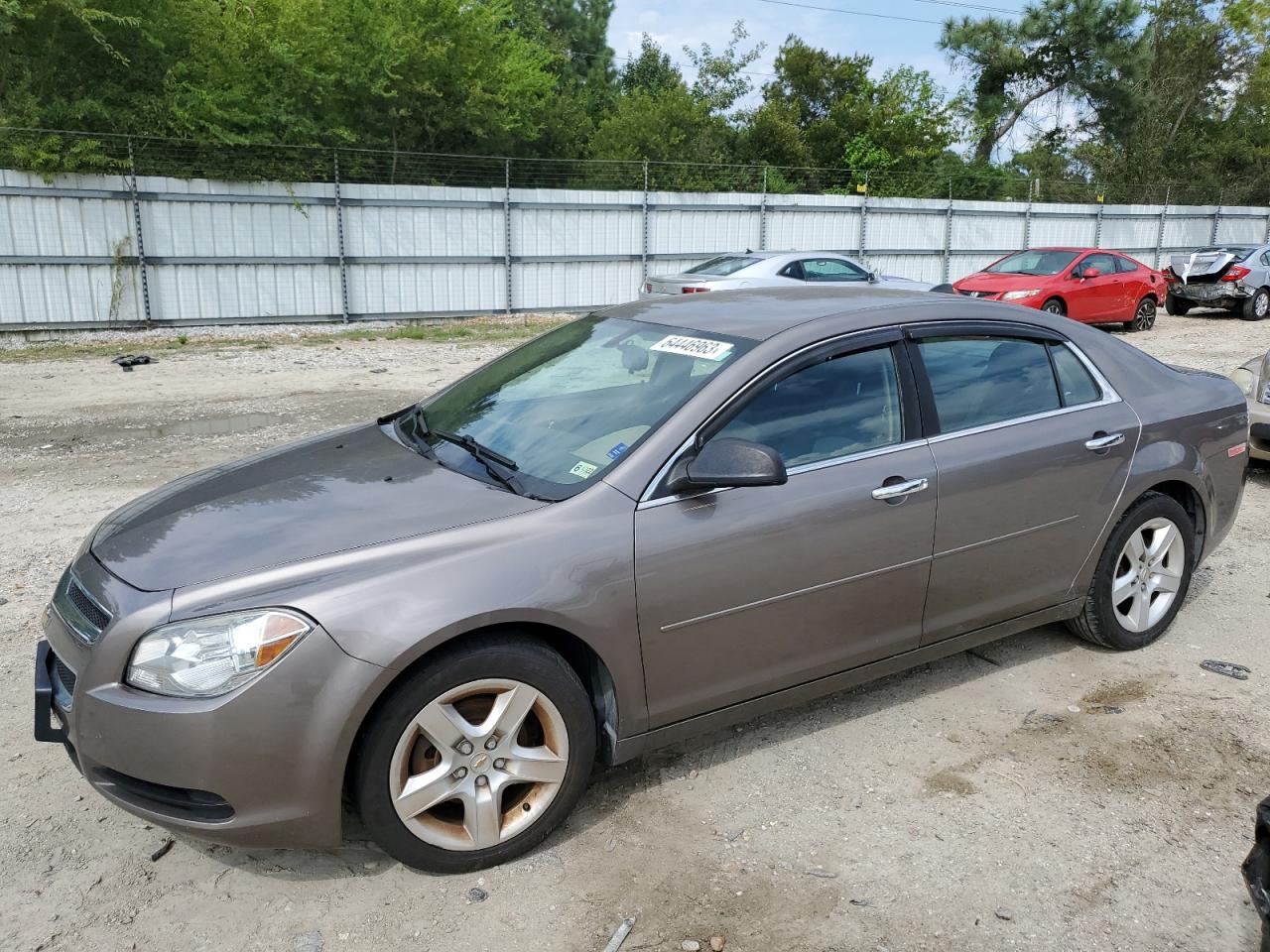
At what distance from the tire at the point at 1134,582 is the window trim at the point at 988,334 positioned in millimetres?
517

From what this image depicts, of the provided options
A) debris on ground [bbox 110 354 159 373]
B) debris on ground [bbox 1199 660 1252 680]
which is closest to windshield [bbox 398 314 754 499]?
debris on ground [bbox 1199 660 1252 680]

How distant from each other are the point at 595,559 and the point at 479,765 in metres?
0.66

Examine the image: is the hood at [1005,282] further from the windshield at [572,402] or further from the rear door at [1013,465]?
the windshield at [572,402]

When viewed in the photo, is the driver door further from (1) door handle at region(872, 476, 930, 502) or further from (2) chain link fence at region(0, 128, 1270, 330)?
(2) chain link fence at region(0, 128, 1270, 330)

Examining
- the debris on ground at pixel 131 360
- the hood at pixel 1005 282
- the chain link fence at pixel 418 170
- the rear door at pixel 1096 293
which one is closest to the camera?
the debris on ground at pixel 131 360

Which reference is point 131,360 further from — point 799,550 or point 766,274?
point 799,550

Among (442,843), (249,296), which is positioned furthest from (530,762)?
(249,296)

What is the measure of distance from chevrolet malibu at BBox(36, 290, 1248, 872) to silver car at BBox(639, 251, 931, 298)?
35.1ft

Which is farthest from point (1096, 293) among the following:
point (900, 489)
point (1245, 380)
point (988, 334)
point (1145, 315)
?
point (900, 489)

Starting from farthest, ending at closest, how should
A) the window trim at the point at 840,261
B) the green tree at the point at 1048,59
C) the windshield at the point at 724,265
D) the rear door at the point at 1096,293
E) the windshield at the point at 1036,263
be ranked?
the green tree at the point at 1048,59
the windshield at the point at 1036,263
the rear door at the point at 1096,293
the window trim at the point at 840,261
the windshield at the point at 724,265

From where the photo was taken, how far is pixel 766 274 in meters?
15.2

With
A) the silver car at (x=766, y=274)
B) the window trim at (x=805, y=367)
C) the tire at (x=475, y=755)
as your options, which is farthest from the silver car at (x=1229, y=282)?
the tire at (x=475, y=755)

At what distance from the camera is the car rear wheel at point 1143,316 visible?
707 inches

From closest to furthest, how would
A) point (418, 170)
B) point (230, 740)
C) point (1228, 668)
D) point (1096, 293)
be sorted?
1. point (230, 740)
2. point (1228, 668)
3. point (1096, 293)
4. point (418, 170)
